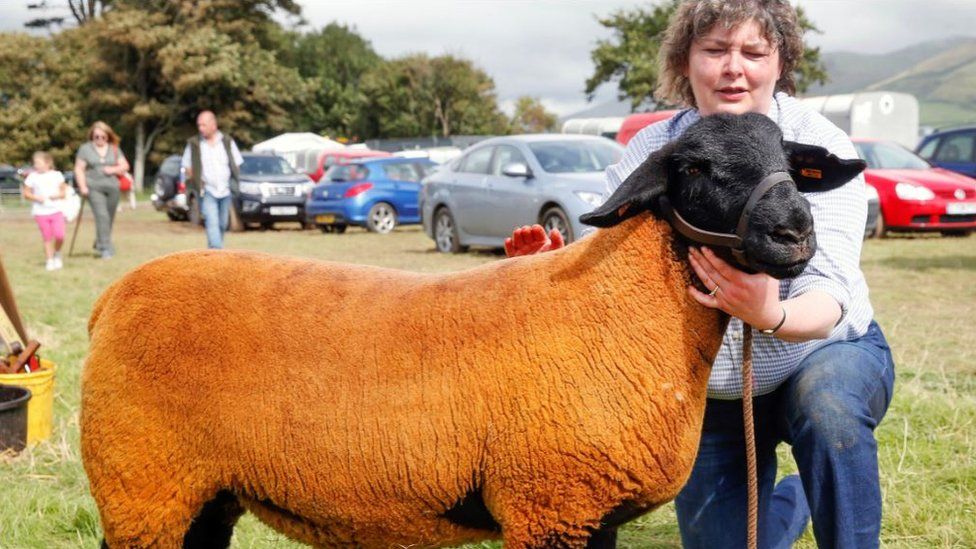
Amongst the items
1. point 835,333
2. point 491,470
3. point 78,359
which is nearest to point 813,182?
point 835,333

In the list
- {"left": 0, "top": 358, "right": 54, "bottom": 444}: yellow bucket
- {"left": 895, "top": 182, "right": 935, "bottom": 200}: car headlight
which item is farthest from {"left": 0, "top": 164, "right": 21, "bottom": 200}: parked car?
{"left": 0, "top": 358, "right": 54, "bottom": 444}: yellow bucket

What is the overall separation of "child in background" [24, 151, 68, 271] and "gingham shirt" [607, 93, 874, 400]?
13210mm

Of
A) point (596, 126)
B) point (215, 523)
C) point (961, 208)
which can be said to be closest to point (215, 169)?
point (215, 523)

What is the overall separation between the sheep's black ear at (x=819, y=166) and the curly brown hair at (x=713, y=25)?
60 cm

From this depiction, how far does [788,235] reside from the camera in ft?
7.18

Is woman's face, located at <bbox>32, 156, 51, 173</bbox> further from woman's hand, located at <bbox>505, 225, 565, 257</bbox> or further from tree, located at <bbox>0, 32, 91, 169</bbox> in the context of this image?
tree, located at <bbox>0, 32, 91, 169</bbox>

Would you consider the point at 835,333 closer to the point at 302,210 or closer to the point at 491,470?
the point at 491,470

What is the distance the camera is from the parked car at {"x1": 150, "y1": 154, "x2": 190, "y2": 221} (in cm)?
2652

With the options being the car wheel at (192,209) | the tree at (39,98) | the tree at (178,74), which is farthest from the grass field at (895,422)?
the tree at (39,98)

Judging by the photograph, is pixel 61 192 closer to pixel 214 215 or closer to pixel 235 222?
pixel 214 215

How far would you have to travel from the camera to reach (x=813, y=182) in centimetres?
254

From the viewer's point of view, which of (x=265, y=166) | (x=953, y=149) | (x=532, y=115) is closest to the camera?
(x=953, y=149)

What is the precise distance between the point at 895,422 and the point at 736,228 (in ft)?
10.5

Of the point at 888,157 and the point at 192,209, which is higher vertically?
the point at 888,157
